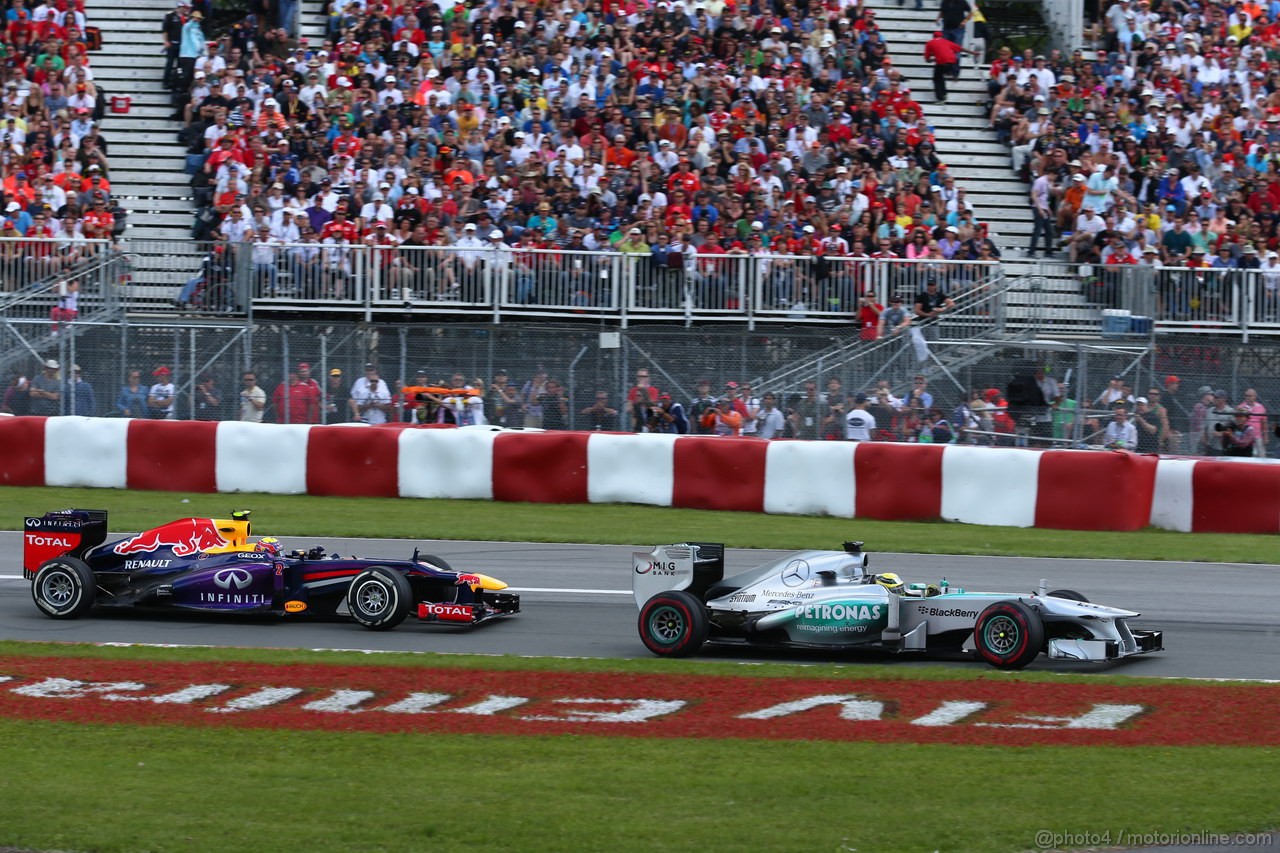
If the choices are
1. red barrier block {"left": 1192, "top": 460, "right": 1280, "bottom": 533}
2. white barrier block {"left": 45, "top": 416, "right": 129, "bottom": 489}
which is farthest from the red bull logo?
red barrier block {"left": 1192, "top": 460, "right": 1280, "bottom": 533}

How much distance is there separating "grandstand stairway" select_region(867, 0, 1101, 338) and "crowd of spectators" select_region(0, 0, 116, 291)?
38.6ft

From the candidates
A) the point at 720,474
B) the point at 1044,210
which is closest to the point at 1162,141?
the point at 1044,210

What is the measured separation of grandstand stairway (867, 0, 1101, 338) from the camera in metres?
21.2

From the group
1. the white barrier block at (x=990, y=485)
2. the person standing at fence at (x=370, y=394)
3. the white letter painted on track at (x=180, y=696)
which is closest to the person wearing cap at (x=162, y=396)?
the person standing at fence at (x=370, y=394)

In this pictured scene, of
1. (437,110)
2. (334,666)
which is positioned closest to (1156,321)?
(437,110)

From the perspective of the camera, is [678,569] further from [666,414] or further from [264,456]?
[264,456]

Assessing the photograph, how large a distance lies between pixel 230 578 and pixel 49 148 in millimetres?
14206

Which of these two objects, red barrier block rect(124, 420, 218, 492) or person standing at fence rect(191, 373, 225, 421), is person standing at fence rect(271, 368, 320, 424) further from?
red barrier block rect(124, 420, 218, 492)

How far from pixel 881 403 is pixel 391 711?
32.3ft

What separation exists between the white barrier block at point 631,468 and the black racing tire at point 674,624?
271 inches

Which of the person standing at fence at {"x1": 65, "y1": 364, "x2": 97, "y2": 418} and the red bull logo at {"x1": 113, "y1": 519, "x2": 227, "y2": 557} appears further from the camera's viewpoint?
the person standing at fence at {"x1": 65, "y1": 364, "x2": 97, "y2": 418}

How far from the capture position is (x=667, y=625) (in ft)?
35.7

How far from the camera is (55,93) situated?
24.8 m

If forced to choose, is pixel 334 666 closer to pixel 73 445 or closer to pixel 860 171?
pixel 73 445
